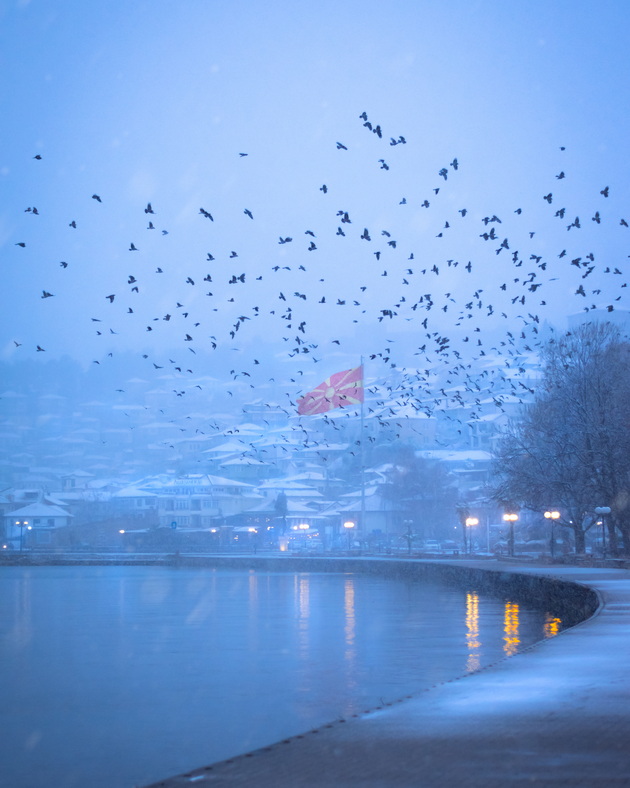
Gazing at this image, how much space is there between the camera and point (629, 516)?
41062mm

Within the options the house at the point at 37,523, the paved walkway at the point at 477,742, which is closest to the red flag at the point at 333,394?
the paved walkway at the point at 477,742

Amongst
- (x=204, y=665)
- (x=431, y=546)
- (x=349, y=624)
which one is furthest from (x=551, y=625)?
(x=431, y=546)

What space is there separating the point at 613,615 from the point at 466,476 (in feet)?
282

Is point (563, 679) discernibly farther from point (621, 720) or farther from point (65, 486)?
point (65, 486)

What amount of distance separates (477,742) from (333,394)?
4522 cm

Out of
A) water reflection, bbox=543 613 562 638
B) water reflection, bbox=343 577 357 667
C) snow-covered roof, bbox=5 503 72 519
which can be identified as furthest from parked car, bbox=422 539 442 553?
snow-covered roof, bbox=5 503 72 519

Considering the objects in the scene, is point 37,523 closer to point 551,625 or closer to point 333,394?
point 333,394

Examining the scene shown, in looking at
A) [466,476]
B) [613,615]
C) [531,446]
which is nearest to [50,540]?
[466,476]

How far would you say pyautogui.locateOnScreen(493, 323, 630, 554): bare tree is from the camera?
40.4 meters

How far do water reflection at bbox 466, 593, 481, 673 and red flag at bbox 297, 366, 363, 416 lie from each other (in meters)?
15.5

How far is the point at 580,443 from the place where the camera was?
137 feet

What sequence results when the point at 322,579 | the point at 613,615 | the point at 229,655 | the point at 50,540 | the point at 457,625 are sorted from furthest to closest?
1. the point at 50,540
2. the point at 322,579
3. the point at 457,625
4. the point at 229,655
5. the point at 613,615

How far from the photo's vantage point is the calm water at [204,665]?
13195 millimetres

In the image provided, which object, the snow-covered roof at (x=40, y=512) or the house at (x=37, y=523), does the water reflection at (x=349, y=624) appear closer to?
the house at (x=37, y=523)
